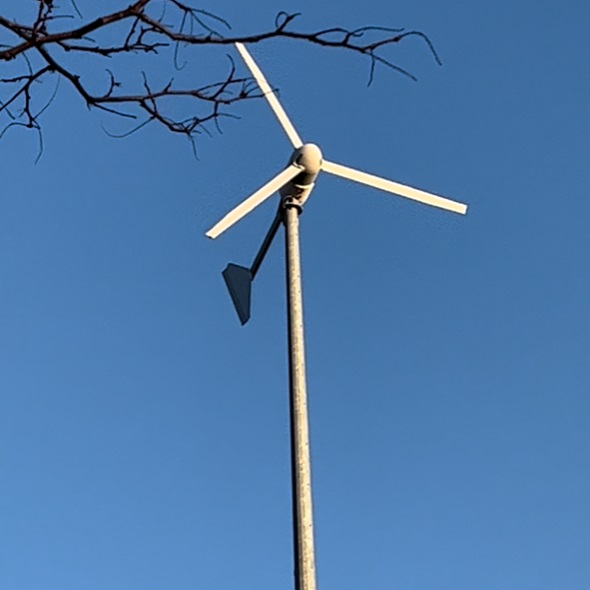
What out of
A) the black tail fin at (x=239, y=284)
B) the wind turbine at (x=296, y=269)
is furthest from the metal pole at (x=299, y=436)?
the black tail fin at (x=239, y=284)

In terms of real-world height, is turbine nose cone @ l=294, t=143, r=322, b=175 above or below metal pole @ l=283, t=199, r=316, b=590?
above

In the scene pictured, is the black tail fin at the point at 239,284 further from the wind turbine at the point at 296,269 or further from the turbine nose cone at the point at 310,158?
the turbine nose cone at the point at 310,158

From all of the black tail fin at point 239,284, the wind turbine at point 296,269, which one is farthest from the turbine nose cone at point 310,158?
the black tail fin at point 239,284

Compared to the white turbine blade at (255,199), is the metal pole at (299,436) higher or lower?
lower

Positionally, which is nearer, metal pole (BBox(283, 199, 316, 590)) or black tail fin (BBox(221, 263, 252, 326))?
metal pole (BBox(283, 199, 316, 590))

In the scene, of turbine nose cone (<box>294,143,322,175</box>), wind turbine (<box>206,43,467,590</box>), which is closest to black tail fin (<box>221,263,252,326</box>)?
wind turbine (<box>206,43,467,590</box>)

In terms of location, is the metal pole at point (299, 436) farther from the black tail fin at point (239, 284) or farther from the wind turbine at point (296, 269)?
the black tail fin at point (239, 284)

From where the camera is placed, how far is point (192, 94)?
329 cm

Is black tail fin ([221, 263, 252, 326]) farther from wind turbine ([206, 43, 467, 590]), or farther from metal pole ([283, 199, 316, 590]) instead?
metal pole ([283, 199, 316, 590])

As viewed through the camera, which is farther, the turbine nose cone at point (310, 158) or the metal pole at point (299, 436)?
the turbine nose cone at point (310, 158)

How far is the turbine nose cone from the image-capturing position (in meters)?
9.30

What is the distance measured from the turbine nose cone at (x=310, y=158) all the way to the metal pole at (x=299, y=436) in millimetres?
933

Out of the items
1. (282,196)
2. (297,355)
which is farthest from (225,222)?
(297,355)

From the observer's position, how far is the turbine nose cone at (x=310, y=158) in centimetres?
930
